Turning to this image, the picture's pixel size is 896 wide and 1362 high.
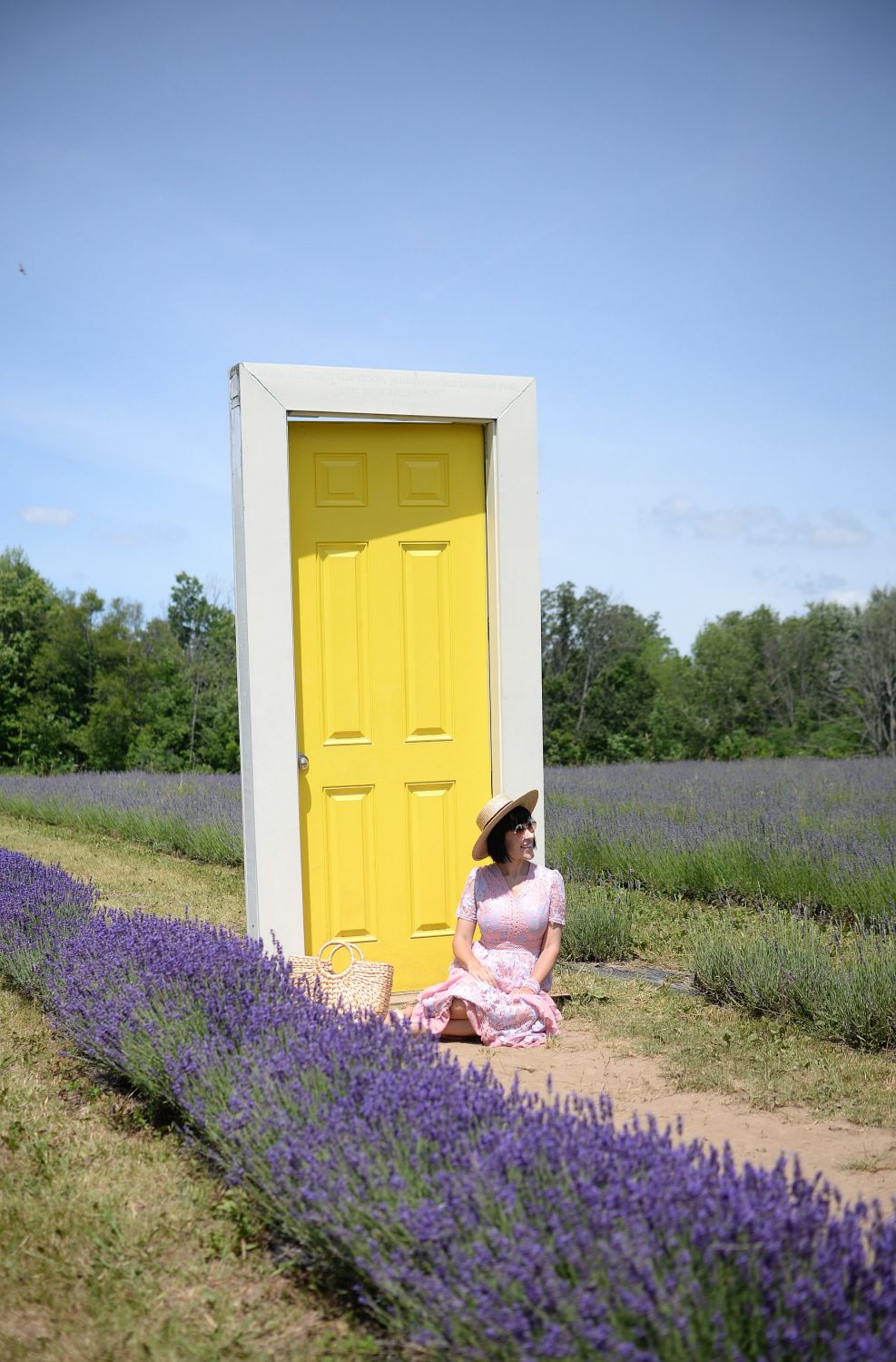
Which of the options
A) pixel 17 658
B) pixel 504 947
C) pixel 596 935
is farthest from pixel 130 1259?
pixel 17 658

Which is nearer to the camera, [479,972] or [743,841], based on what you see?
[479,972]

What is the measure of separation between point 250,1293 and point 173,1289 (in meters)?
0.19

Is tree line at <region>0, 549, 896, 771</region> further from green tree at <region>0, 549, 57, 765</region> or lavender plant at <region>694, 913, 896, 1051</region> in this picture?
lavender plant at <region>694, 913, 896, 1051</region>

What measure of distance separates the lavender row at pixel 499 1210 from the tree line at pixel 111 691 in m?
22.0

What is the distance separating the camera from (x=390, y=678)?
5.57 metres

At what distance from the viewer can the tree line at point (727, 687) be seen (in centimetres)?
2711

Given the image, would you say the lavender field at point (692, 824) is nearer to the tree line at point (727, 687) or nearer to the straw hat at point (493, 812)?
the straw hat at point (493, 812)

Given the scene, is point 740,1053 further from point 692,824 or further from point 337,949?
point 692,824

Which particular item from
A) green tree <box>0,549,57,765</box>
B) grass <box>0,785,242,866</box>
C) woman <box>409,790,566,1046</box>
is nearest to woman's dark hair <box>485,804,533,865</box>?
woman <box>409,790,566,1046</box>

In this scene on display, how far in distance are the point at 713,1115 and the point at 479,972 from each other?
4.15ft

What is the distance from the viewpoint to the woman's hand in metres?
4.84

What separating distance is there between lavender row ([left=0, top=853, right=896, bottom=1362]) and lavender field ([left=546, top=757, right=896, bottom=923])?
4.05 meters

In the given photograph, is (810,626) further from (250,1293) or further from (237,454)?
(250,1293)

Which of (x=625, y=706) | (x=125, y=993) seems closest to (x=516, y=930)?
(x=125, y=993)
